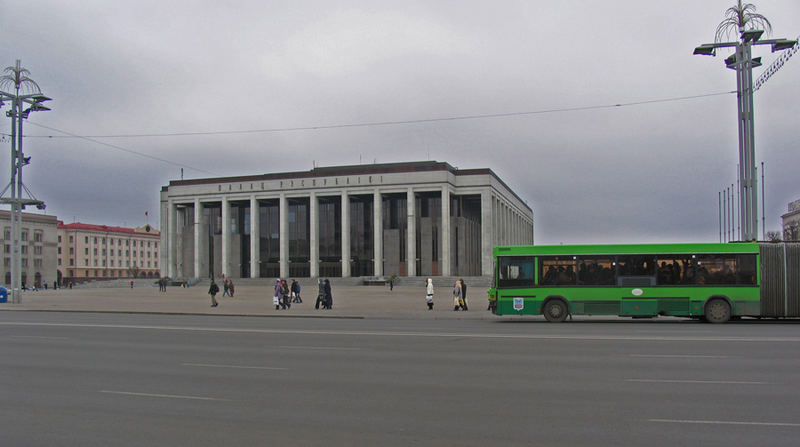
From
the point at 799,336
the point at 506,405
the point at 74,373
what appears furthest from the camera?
the point at 799,336

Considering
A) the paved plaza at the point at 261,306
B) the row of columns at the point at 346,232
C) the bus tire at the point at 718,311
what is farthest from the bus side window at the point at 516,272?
the row of columns at the point at 346,232

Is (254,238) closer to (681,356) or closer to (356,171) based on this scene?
(356,171)

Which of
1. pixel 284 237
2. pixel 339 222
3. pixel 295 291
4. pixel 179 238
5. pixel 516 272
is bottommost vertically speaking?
pixel 295 291

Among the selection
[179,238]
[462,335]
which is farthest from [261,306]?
[179,238]

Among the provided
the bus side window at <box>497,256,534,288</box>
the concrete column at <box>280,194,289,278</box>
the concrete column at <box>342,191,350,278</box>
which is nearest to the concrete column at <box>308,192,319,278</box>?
the concrete column at <box>280,194,289,278</box>

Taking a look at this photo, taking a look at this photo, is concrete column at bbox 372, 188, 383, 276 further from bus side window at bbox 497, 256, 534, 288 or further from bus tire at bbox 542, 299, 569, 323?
→ bus tire at bbox 542, 299, 569, 323

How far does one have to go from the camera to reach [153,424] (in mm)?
7266

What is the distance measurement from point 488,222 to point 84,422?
281 feet

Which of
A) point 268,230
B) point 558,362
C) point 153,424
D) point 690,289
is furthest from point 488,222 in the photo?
point 153,424

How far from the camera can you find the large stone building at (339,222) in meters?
92.2

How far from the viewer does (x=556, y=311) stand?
2338 cm

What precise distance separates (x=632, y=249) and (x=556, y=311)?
11.6 feet

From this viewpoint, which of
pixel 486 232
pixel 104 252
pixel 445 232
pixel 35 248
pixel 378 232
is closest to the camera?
pixel 445 232

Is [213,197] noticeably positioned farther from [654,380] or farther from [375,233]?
[654,380]
